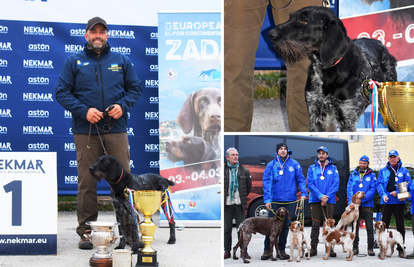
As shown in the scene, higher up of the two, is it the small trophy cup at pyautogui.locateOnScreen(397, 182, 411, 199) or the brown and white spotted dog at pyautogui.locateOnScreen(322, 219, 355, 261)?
the small trophy cup at pyautogui.locateOnScreen(397, 182, 411, 199)

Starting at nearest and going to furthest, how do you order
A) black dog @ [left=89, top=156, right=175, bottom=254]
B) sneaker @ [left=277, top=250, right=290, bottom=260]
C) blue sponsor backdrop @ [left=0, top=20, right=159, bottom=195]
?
sneaker @ [left=277, top=250, right=290, bottom=260] < black dog @ [left=89, top=156, right=175, bottom=254] < blue sponsor backdrop @ [left=0, top=20, right=159, bottom=195]

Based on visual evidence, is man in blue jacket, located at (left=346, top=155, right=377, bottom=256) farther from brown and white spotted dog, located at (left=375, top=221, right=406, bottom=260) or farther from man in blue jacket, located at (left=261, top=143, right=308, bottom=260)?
man in blue jacket, located at (left=261, top=143, right=308, bottom=260)

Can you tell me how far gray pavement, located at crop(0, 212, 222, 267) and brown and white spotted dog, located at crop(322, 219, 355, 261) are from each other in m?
1.26

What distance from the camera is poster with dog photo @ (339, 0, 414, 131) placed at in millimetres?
A: 2154

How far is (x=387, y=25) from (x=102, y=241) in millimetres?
2272

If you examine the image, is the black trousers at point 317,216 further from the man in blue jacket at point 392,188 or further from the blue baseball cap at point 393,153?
the blue baseball cap at point 393,153

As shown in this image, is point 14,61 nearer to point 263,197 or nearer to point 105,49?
point 105,49

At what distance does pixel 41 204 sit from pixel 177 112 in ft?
5.94

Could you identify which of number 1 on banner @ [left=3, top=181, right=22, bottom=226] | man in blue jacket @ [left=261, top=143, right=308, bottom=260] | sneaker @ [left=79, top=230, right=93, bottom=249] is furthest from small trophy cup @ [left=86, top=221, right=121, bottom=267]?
man in blue jacket @ [left=261, top=143, right=308, bottom=260]

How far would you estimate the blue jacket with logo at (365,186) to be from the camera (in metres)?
1.79

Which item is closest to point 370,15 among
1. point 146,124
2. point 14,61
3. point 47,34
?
point 146,124

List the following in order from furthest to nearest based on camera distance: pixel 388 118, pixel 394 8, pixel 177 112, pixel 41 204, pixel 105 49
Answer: pixel 177 112
pixel 105 49
pixel 41 204
pixel 394 8
pixel 388 118

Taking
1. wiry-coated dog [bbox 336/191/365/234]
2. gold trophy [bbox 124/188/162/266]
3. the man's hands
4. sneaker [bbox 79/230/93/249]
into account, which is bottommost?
sneaker [bbox 79/230/93/249]

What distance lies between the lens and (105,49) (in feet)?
11.6
